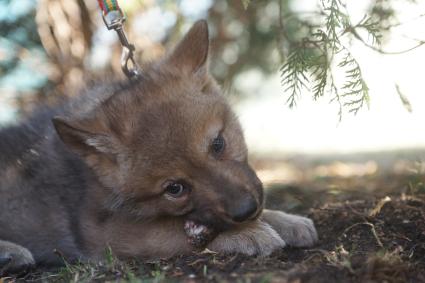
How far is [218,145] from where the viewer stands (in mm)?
3377

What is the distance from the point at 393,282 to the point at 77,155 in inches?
80.4

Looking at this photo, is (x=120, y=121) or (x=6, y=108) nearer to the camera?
(x=120, y=121)

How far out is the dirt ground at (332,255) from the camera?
8.60 feet

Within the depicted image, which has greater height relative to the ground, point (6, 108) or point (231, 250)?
point (6, 108)

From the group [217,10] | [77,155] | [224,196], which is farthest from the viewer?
[217,10]

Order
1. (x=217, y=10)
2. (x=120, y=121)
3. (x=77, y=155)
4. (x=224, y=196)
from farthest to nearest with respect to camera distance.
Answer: (x=217, y=10), (x=77, y=155), (x=120, y=121), (x=224, y=196)

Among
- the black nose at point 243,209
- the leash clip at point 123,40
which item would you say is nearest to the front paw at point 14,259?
the leash clip at point 123,40

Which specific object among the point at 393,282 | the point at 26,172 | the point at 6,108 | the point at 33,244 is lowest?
the point at 393,282

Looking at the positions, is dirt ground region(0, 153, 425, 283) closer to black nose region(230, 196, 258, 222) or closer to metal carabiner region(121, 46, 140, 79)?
black nose region(230, 196, 258, 222)

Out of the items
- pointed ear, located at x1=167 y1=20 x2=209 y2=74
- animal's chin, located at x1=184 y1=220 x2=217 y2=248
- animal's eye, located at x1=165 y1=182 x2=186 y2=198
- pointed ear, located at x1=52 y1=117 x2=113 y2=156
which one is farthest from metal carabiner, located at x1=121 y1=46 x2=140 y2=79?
animal's chin, located at x1=184 y1=220 x2=217 y2=248

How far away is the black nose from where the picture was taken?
10.1 ft

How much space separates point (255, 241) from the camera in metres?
3.29

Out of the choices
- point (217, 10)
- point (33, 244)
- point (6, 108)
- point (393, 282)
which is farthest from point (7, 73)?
point (393, 282)

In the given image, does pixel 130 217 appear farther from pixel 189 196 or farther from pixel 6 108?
pixel 6 108
